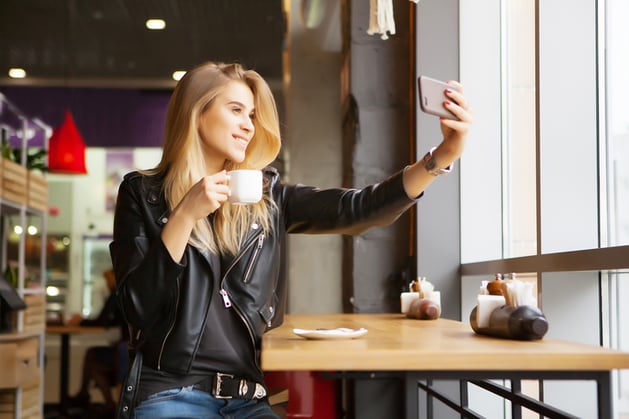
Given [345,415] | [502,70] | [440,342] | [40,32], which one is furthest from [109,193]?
[440,342]

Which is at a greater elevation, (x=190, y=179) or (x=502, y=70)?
(x=502, y=70)

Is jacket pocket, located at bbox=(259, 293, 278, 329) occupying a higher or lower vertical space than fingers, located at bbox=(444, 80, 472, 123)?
lower

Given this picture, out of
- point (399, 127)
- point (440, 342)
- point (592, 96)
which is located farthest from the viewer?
point (399, 127)

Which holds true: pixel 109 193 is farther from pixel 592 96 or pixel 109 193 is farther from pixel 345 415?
pixel 592 96

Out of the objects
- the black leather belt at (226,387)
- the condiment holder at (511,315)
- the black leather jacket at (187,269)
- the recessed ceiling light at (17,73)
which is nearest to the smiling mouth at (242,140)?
the black leather jacket at (187,269)

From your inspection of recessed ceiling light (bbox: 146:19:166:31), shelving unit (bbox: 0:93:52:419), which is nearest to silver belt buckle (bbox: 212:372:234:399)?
shelving unit (bbox: 0:93:52:419)

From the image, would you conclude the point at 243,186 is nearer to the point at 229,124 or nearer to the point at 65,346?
the point at 229,124

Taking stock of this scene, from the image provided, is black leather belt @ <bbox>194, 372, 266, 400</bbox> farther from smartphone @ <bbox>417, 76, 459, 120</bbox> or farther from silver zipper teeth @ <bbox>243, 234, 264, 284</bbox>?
smartphone @ <bbox>417, 76, 459, 120</bbox>

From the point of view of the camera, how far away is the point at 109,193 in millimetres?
8586

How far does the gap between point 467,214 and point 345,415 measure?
1076 mm

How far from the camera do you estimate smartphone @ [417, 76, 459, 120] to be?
5.35 ft

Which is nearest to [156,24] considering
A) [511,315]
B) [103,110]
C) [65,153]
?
[103,110]

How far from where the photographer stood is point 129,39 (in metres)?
8.06

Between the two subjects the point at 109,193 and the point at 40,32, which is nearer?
the point at 40,32
